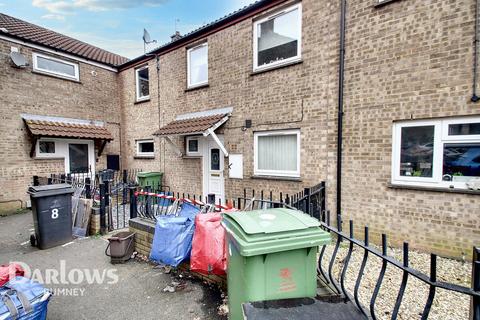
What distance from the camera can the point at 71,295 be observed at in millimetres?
3238

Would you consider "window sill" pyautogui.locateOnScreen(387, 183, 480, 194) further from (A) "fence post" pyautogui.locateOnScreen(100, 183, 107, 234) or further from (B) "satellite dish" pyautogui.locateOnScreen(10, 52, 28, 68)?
(B) "satellite dish" pyautogui.locateOnScreen(10, 52, 28, 68)

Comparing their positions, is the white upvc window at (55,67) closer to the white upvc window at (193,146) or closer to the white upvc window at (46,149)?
the white upvc window at (46,149)

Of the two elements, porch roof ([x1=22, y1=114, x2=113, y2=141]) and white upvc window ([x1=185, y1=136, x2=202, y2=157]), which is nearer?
porch roof ([x1=22, y1=114, x2=113, y2=141])

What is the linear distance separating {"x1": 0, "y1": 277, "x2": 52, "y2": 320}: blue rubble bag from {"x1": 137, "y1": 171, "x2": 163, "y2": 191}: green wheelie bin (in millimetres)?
6487

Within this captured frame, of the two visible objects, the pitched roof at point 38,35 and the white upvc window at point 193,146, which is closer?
the pitched roof at point 38,35

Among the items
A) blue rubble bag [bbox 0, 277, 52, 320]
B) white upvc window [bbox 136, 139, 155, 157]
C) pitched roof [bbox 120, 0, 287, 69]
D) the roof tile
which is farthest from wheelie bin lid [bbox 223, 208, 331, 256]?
the roof tile

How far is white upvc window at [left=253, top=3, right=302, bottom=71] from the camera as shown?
6152 millimetres

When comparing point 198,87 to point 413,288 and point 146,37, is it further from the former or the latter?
point 413,288

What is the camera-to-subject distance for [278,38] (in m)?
6.50

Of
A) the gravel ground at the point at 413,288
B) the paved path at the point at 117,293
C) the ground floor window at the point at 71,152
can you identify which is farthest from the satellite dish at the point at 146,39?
the gravel ground at the point at 413,288

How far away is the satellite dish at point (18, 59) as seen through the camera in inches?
307

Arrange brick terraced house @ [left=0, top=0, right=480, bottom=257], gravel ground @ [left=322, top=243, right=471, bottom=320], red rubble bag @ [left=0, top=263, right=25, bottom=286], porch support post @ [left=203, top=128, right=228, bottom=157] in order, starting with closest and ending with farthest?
red rubble bag @ [left=0, top=263, right=25, bottom=286] < gravel ground @ [left=322, top=243, right=471, bottom=320] < brick terraced house @ [left=0, top=0, right=480, bottom=257] < porch support post @ [left=203, top=128, right=228, bottom=157]

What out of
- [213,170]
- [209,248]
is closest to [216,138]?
[213,170]

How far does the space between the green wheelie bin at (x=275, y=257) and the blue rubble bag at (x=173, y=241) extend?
145 centimetres
